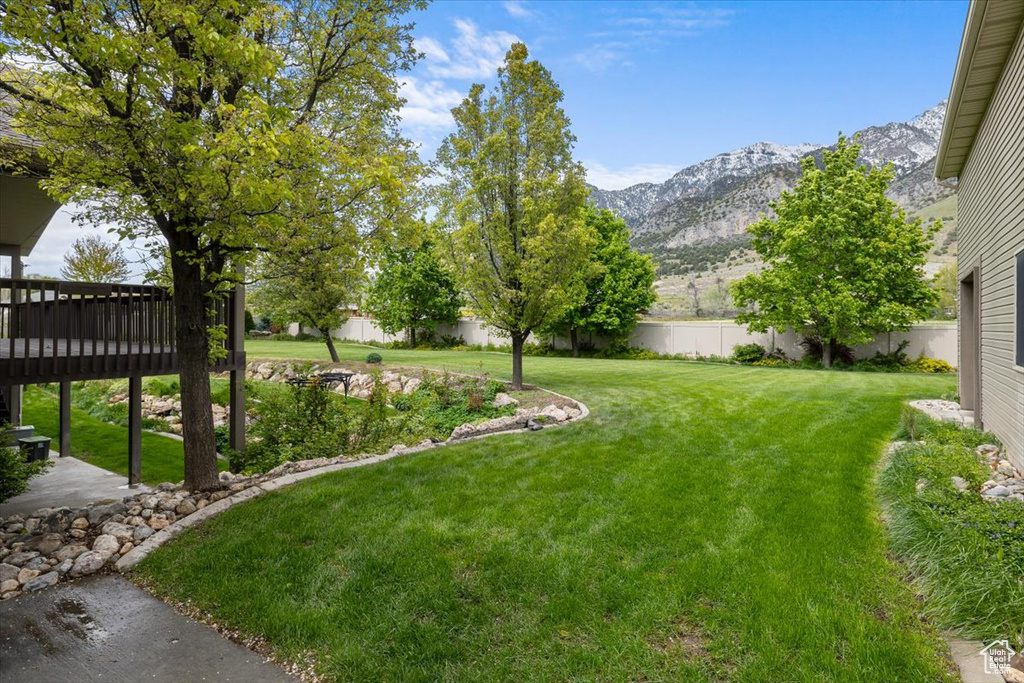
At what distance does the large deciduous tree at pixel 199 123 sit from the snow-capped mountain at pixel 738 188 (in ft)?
133

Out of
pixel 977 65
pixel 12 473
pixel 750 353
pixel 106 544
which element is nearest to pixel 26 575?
pixel 106 544

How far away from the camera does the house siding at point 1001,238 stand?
5.28 metres

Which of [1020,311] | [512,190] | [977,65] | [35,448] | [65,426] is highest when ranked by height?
[512,190]

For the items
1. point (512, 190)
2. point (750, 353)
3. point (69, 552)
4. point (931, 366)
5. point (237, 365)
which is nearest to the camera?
point (69, 552)

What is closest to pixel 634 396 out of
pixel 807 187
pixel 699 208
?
pixel 807 187

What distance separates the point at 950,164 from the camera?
9.02 m

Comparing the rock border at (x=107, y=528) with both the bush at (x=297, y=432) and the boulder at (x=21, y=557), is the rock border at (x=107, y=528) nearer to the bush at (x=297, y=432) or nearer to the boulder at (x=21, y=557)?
the boulder at (x=21, y=557)

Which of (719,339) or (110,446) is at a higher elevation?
(719,339)

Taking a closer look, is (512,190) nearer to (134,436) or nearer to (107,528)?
(134,436)

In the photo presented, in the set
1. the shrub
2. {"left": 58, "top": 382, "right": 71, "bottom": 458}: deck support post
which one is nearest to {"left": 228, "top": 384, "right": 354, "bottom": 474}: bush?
{"left": 58, "top": 382, "right": 71, "bottom": 458}: deck support post

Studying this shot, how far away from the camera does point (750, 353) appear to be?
63.7 feet

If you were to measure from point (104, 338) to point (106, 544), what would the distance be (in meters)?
2.83

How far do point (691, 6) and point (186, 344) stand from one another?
51.0 feet

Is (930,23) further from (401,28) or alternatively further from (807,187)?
(401,28)
